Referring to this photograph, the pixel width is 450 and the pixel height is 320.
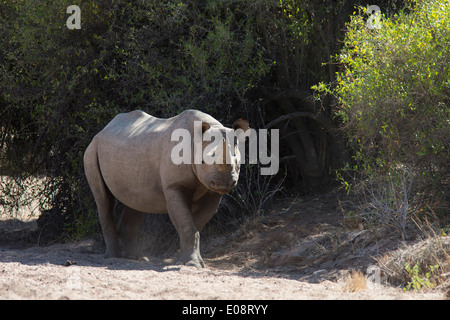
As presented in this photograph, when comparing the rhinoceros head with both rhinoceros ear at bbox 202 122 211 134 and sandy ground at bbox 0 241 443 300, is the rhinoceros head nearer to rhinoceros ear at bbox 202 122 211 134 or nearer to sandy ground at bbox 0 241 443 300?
rhinoceros ear at bbox 202 122 211 134

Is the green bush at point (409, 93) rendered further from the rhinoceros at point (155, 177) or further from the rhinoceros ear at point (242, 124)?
the rhinoceros at point (155, 177)

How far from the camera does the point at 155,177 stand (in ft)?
26.7

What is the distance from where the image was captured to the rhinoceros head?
705cm

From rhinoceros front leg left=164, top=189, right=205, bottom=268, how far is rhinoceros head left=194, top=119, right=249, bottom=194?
43 centimetres

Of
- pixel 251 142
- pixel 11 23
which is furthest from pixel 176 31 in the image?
pixel 11 23

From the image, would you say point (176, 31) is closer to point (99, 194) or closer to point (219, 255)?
point (99, 194)

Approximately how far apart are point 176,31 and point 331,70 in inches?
96.9

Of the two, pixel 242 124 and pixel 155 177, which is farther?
pixel 155 177

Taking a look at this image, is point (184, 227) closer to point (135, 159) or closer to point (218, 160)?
point (218, 160)

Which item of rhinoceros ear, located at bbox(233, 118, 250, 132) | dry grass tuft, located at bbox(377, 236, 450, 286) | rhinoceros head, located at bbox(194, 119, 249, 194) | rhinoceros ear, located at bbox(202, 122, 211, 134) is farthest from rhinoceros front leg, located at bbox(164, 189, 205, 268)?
dry grass tuft, located at bbox(377, 236, 450, 286)

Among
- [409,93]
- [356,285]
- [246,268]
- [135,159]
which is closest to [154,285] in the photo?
[356,285]

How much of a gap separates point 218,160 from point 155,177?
4.45 feet

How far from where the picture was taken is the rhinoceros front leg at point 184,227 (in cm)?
759

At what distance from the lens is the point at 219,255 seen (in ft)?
30.2
